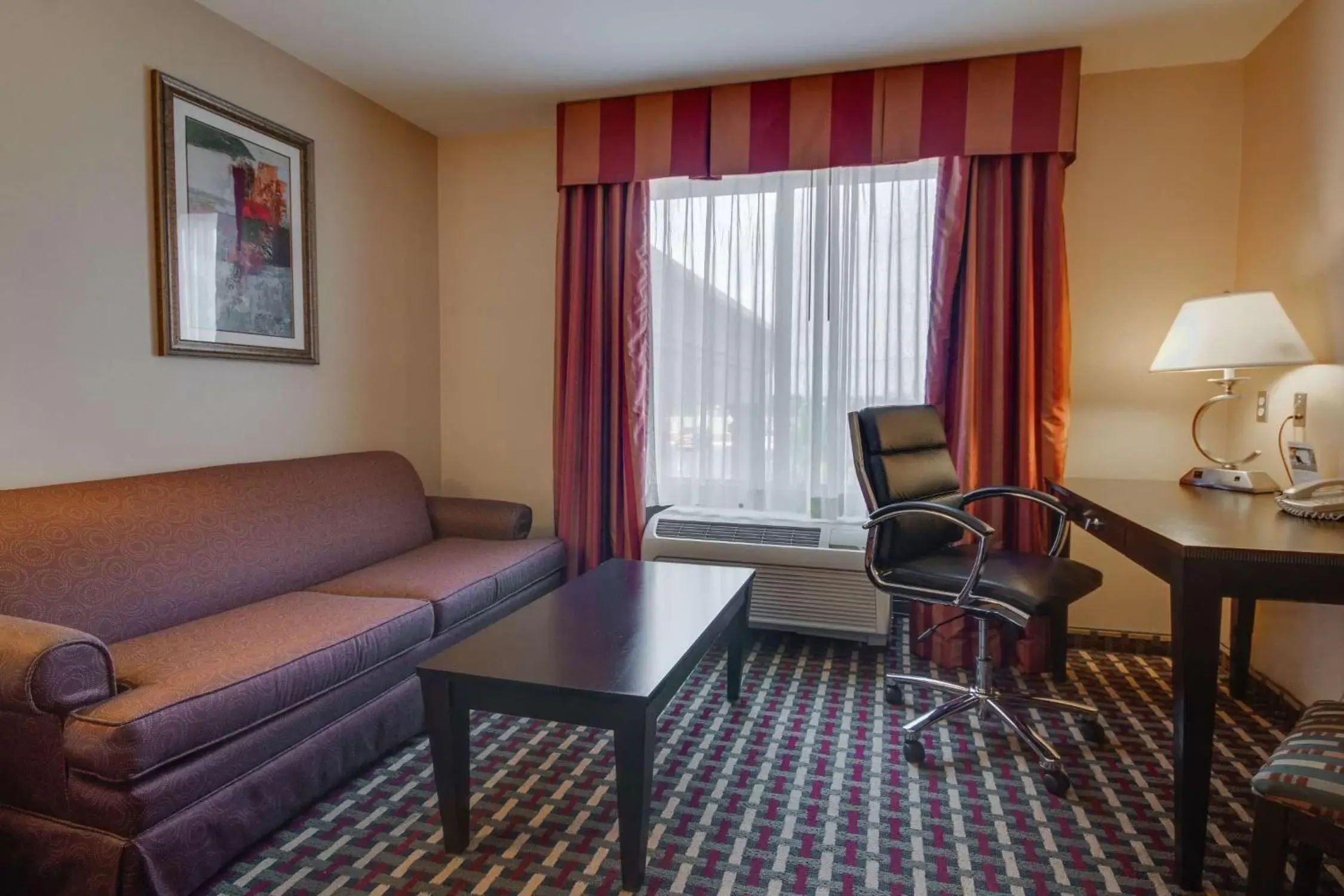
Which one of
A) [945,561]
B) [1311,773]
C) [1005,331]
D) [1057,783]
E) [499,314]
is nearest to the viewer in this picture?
[1311,773]

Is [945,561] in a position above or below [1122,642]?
above

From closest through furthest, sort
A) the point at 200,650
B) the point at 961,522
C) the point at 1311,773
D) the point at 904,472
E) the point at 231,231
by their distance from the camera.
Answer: the point at 1311,773 < the point at 200,650 < the point at 961,522 < the point at 904,472 < the point at 231,231

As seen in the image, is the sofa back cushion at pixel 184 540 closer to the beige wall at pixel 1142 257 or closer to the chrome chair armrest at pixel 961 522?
the chrome chair armrest at pixel 961 522

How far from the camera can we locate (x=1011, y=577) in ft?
7.13

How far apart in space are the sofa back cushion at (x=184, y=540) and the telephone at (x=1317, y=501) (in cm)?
302

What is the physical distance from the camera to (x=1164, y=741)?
7.36 ft

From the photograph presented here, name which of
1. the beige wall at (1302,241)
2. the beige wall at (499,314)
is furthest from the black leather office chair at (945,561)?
the beige wall at (499,314)

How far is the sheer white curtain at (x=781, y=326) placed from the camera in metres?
3.08

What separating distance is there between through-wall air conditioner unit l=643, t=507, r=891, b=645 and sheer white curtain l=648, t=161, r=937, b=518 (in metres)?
0.21

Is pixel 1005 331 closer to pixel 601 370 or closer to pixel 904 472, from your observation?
pixel 904 472

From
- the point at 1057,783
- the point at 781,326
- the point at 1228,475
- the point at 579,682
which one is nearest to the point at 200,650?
the point at 579,682

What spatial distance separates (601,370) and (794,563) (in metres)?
1.26

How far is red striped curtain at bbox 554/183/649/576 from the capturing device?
334 centimetres

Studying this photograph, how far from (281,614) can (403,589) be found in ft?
1.27
